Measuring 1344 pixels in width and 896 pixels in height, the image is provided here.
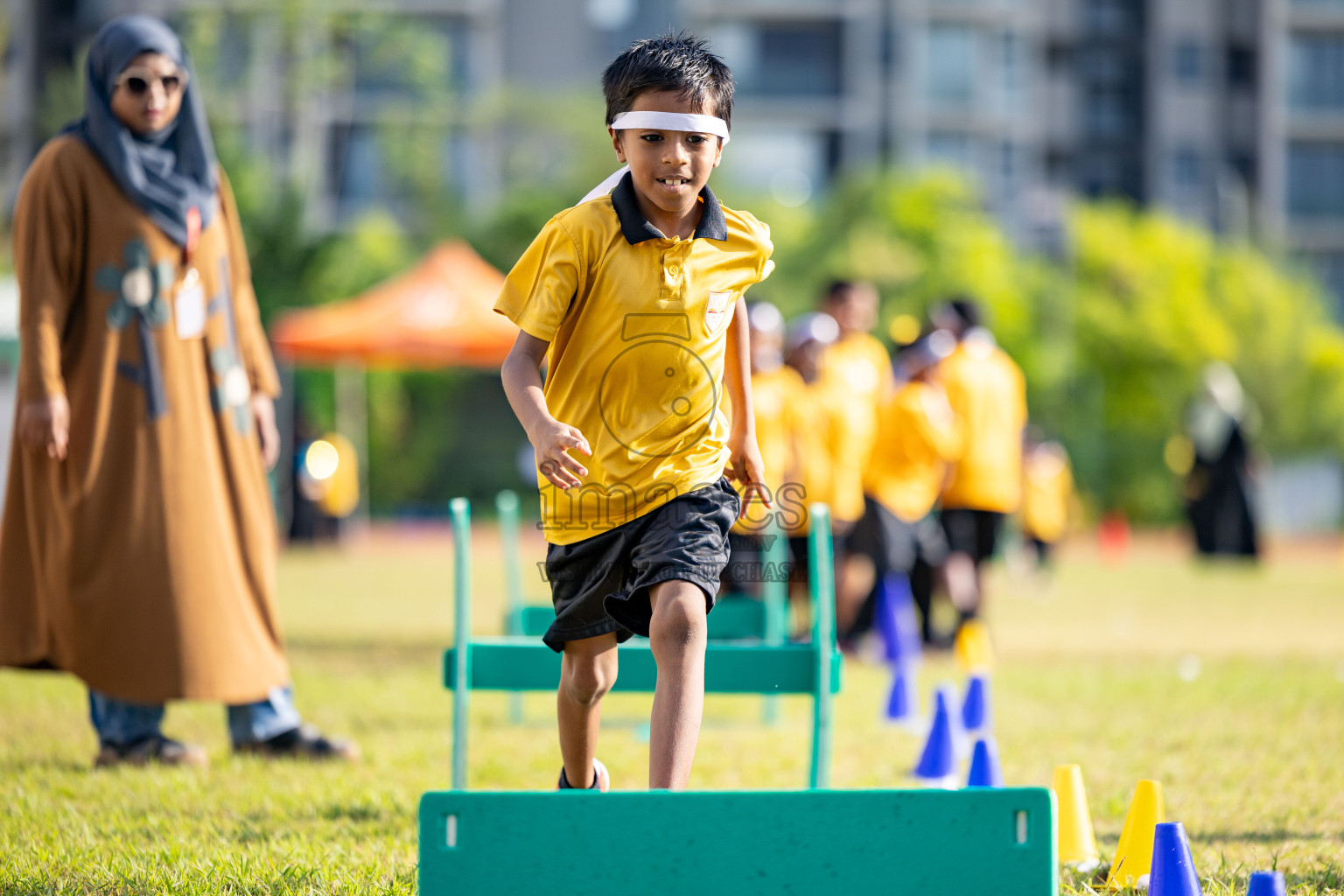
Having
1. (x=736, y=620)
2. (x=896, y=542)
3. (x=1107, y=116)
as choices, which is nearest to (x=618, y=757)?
(x=736, y=620)

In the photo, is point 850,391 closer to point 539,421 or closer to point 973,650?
point 973,650

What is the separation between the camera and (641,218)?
3.45m

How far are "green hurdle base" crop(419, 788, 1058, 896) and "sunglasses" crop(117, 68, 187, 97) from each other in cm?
350

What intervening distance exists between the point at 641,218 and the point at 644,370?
0.35m

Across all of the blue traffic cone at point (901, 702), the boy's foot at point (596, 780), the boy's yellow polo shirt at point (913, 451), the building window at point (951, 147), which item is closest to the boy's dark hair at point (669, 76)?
the boy's foot at point (596, 780)

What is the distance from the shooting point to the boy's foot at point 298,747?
18.2ft

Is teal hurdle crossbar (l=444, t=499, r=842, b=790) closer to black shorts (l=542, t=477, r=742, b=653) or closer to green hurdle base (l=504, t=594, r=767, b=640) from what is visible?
black shorts (l=542, t=477, r=742, b=653)

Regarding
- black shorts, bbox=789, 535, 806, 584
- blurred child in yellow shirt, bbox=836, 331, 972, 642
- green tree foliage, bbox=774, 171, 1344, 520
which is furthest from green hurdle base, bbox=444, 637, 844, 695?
green tree foliage, bbox=774, 171, 1344, 520

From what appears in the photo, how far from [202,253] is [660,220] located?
8.46ft

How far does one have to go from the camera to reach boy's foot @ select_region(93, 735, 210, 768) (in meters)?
5.31

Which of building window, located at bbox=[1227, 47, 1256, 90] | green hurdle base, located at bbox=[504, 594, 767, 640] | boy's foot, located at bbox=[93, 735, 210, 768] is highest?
building window, located at bbox=[1227, 47, 1256, 90]

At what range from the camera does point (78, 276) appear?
530cm

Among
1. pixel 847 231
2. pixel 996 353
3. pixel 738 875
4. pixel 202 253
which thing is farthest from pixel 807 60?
pixel 738 875

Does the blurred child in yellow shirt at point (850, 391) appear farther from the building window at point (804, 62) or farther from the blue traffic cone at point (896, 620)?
the building window at point (804, 62)
